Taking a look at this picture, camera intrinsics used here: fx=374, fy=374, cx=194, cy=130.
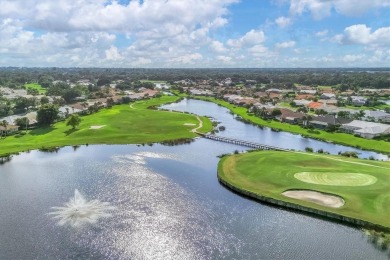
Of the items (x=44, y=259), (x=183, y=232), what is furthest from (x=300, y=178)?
(x=44, y=259)

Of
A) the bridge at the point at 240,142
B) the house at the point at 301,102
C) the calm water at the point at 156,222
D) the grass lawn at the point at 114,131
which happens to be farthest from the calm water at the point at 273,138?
the house at the point at 301,102

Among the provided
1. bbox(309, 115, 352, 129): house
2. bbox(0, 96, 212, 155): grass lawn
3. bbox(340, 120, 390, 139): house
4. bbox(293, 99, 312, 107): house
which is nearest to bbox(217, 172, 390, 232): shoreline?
bbox(0, 96, 212, 155): grass lawn

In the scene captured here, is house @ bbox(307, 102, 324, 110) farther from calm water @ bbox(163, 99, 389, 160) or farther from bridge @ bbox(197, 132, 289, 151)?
bridge @ bbox(197, 132, 289, 151)

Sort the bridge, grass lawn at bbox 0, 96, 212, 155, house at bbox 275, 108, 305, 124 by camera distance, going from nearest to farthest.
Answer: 1. the bridge
2. grass lawn at bbox 0, 96, 212, 155
3. house at bbox 275, 108, 305, 124

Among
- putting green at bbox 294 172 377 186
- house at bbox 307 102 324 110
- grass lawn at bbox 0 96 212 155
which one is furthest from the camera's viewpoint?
house at bbox 307 102 324 110

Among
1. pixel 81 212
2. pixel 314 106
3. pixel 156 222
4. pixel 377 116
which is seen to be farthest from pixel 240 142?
pixel 314 106

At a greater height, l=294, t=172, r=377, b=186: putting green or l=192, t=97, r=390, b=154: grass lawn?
l=294, t=172, r=377, b=186: putting green

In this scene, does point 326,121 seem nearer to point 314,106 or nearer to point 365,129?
point 365,129
